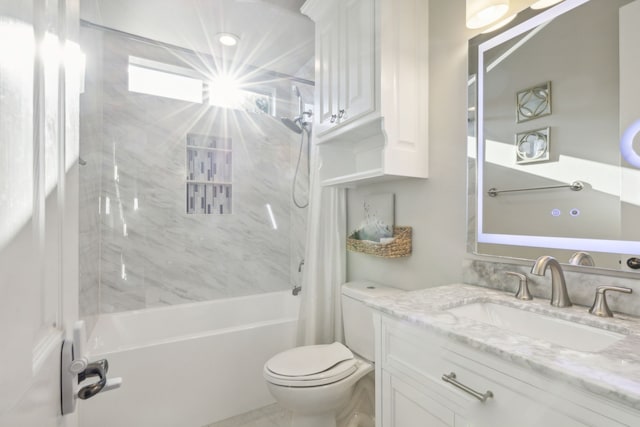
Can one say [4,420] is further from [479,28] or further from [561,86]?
[479,28]

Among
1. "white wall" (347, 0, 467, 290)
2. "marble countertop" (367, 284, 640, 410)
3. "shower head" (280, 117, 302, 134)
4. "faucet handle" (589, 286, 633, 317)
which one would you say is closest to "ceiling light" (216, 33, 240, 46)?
"shower head" (280, 117, 302, 134)

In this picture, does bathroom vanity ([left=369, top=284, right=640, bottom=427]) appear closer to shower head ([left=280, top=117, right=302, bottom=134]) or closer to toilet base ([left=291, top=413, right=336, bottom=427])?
toilet base ([left=291, top=413, right=336, bottom=427])

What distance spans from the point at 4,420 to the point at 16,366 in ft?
0.18

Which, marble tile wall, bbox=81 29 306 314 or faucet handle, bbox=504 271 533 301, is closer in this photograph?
faucet handle, bbox=504 271 533 301

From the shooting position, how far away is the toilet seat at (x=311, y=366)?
1437 mm

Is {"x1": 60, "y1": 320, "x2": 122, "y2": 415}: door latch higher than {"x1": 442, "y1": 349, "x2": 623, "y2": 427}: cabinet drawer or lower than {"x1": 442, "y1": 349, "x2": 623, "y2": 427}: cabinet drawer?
higher

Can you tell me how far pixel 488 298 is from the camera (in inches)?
44.1

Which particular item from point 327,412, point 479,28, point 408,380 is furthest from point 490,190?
point 327,412

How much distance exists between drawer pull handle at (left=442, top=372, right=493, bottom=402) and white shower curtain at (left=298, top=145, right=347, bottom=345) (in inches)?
49.0

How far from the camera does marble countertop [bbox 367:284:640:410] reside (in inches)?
21.6

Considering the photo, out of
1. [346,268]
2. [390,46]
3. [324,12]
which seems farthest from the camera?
[346,268]

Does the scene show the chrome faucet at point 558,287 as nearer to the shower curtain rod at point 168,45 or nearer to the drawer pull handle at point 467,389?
the drawer pull handle at point 467,389

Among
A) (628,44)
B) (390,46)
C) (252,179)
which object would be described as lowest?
(252,179)

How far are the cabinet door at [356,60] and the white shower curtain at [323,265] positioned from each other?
0.53 metres
